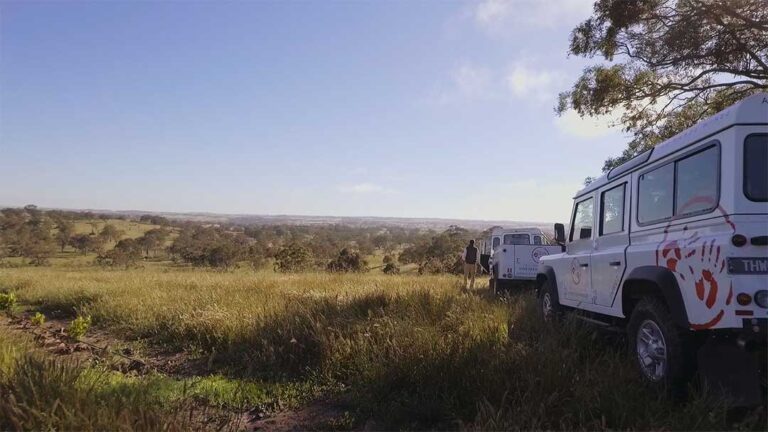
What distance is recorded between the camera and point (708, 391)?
4.05 metres

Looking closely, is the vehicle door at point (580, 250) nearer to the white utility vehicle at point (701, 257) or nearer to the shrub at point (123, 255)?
the white utility vehicle at point (701, 257)

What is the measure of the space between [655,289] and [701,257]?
89cm

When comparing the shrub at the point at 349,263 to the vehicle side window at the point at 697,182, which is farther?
the shrub at the point at 349,263

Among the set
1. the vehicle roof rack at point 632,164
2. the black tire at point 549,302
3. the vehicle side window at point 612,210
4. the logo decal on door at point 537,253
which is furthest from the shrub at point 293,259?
the vehicle roof rack at point 632,164

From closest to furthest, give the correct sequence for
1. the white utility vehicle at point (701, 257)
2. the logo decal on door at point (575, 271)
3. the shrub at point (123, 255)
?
the white utility vehicle at point (701, 257) < the logo decal on door at point (575, 271) < the shrub at point (123, 255)

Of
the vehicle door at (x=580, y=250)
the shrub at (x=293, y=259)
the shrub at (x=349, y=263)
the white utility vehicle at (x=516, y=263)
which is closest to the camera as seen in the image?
the vehicle door at (x=580, y=250)

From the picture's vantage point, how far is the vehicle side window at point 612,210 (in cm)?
614

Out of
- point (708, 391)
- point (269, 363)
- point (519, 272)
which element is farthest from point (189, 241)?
point (708, 391)

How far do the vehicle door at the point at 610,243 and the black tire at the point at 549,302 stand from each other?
1.14 m

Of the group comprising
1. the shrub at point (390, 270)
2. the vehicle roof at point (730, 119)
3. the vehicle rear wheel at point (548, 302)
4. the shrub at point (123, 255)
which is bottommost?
the shrub at point (123, 255)

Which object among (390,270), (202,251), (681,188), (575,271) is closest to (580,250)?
(575,271)

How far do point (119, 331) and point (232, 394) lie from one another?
4923 mm

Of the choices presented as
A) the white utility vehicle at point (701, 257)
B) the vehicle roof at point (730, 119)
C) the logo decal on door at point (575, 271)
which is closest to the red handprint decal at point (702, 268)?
the white utility vehicle at point (701, 257)

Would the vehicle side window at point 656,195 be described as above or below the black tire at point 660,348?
above
